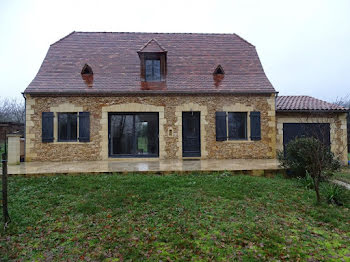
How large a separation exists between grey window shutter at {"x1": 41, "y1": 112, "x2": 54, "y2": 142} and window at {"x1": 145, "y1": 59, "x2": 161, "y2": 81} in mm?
4585

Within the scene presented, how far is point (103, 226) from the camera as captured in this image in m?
4.47

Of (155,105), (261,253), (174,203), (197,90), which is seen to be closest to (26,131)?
(155,105)

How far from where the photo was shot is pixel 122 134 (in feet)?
36.3

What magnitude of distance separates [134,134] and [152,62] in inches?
139

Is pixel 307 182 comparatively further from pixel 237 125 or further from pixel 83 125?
pixel 83 125

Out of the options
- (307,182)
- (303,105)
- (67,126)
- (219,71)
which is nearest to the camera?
(307,182)

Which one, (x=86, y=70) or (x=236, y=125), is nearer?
(x=236, y=125)

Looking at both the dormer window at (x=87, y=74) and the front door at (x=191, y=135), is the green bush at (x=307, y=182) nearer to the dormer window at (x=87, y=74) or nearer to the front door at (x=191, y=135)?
the front door at (x=191, y=135)

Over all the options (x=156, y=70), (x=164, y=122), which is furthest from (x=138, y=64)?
(x=164, y=122)

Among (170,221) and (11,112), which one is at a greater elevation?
(11,112)

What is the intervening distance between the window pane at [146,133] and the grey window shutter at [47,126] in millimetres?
3606

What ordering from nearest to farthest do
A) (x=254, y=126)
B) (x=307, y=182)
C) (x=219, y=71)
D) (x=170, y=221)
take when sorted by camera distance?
1. (x=170, y=221)
2. (x=307, y=182)
3. (x=254, y=126)
4. (x=219, y=71)

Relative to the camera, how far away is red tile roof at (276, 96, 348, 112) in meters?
11.0

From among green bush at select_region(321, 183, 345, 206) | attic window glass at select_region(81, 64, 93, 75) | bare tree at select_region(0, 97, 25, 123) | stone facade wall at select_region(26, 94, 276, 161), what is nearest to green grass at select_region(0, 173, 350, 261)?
green bush at select_region(321, 183, 345, 206)
